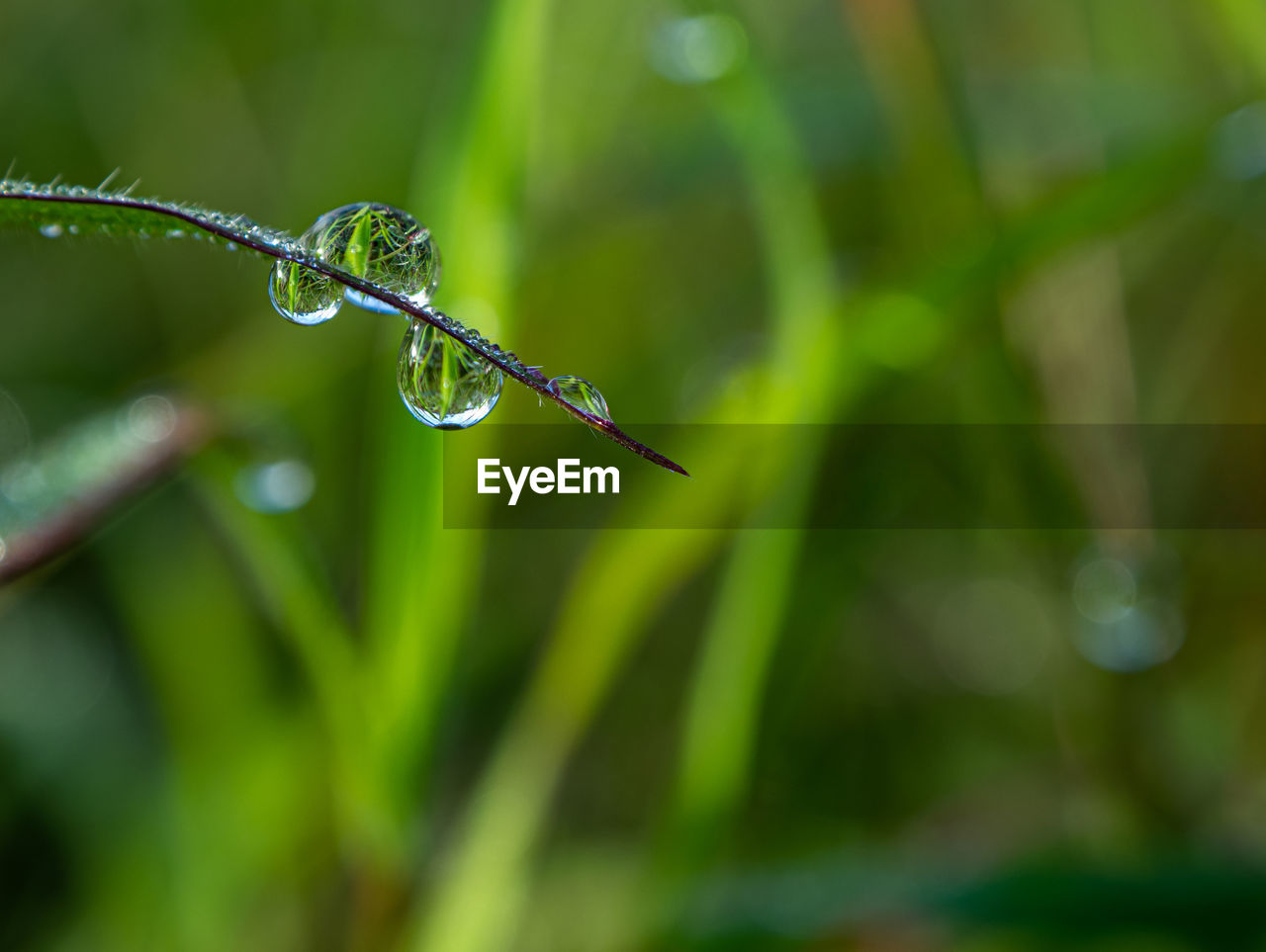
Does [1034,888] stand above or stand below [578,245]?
below

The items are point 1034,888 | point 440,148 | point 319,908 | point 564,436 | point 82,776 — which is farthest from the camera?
point 564,436

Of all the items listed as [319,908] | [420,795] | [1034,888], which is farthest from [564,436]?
[1034,888]

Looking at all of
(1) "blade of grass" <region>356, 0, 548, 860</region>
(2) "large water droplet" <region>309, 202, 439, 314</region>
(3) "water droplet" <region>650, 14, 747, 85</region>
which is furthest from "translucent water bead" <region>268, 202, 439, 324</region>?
(3) "water droplet" <region>650, 14, 747, 85</region>

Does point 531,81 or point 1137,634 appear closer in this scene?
point 531,81

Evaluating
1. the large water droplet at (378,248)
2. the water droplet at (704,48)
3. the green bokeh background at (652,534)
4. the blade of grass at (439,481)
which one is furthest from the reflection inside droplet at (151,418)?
the water droplet at (704,48)

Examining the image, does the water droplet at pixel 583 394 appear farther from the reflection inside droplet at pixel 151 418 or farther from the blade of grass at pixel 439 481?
the reflection inside droplet at pixel 151 418

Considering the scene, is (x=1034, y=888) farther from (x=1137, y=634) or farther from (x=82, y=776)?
(x=82, y=776)

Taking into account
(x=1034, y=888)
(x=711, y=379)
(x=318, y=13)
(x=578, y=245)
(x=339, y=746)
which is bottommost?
(x=1034, y=888)

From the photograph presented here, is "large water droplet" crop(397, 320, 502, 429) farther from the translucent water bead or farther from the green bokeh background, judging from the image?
the green bokeh background
